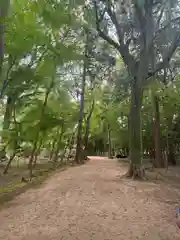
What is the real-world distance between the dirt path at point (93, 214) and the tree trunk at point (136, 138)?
1.49 metres

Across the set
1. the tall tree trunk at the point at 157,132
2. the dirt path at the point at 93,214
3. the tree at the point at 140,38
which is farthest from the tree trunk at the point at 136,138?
the tall tree trunk at the point at 157,132

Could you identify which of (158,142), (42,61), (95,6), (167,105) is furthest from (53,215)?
(167,105)

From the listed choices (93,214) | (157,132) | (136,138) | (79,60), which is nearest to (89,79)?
(157,132)

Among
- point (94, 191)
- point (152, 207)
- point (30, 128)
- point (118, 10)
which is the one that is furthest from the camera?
point (30, 128)

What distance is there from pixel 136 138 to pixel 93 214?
4.79m

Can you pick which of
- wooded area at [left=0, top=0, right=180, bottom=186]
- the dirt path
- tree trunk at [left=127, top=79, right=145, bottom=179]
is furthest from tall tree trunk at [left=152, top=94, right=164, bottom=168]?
the dirt path

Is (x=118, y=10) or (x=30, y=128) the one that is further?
(x=30, y=128)

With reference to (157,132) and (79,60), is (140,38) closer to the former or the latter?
(79,60)

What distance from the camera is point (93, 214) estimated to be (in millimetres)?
5473

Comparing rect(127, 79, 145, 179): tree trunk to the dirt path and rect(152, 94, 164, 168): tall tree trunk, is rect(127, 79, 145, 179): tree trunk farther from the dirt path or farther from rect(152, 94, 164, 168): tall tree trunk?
rect(152, 94, 164, 168): tall tree trunk

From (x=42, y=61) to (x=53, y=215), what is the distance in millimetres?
5552

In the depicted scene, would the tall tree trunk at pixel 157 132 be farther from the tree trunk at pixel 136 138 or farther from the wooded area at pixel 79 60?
the tree trunk at pixel 136 138

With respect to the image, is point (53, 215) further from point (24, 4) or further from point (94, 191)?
point (24, 4)

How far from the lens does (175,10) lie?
420 inches
